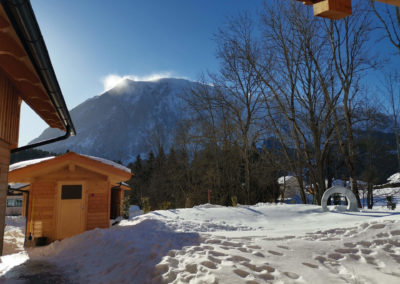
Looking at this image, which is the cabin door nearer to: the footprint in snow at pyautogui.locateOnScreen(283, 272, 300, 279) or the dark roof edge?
the dark roof edge

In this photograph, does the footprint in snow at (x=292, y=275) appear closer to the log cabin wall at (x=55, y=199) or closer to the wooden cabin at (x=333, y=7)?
the wooden cabin at (x=333, y=7)

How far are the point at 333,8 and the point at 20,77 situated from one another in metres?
5.04

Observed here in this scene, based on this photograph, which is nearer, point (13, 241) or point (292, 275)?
point (292, 275)

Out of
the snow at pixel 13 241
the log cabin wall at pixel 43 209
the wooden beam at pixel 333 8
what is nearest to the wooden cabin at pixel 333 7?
the wooden beam at pixel 333 8

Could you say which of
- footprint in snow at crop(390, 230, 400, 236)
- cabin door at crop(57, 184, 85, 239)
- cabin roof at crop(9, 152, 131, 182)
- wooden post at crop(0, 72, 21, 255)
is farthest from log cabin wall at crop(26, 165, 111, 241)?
footprint in snow at crop(390, 230, 400, 236)

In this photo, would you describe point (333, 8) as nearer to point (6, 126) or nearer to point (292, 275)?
point (292, 275)

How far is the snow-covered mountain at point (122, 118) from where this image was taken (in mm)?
131875

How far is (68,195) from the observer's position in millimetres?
9711

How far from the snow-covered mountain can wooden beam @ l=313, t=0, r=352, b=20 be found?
118 m

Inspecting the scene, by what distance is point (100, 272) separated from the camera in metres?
5.23

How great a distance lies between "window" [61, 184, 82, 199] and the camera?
970 centimetres

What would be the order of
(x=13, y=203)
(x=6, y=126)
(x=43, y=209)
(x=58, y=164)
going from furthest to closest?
(x=13, y=203) < (x=43, y=209) < (x=58, y=164) < (x=6, y=126)

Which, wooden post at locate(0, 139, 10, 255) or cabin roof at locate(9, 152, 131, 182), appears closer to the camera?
wooden post at locate(0, 139, 10, 255)

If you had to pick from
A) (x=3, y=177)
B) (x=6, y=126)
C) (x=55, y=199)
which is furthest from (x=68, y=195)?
(x=6, y=126)
